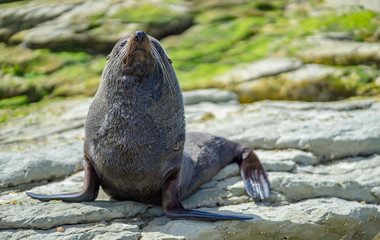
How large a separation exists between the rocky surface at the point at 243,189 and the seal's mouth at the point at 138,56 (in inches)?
56.1

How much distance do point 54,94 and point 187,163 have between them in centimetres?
720

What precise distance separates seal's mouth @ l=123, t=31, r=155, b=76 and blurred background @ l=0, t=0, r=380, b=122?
19.9 feet

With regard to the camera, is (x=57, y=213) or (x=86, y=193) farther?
(x=86, y=193)

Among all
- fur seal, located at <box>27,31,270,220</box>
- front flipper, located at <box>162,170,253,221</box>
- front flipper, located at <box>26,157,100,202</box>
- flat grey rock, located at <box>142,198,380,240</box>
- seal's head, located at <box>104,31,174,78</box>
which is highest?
seal's head, located at <box>104,31,174,78</box>

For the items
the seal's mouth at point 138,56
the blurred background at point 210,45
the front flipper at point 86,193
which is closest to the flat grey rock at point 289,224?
the front flipper at point 86,193

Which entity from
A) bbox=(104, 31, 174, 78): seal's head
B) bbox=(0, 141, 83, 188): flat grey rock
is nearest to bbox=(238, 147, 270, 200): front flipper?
bbox=(104, 31, 174, 78): seal's head

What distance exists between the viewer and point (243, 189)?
523cm

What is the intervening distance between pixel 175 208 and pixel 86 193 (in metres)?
0.95

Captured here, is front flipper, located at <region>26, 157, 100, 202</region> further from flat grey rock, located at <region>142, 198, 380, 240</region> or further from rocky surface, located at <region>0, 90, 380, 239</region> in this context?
flat grey rock, located at <region>142, 198, 380, 240</region>

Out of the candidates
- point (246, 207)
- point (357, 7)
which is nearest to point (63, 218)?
point (246, 207)

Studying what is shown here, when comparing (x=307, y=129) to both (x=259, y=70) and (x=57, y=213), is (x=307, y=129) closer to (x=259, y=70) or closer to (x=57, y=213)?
(x=57, y=213)

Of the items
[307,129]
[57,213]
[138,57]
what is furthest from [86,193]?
[307,129]

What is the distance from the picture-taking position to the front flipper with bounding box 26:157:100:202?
442 centimetres

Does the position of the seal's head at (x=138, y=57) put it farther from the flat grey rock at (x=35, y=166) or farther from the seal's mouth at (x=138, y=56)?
the flat grey rock at (x=35, y=166)
